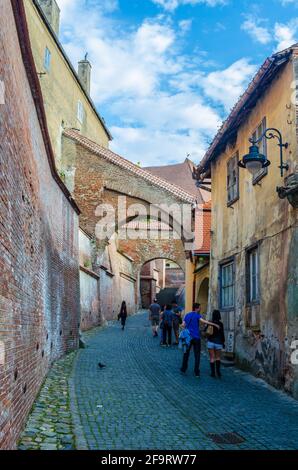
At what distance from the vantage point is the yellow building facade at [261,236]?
355 inches

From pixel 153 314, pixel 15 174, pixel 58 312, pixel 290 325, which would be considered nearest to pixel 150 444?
pixel 15 174

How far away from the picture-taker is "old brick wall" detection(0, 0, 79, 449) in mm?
4926

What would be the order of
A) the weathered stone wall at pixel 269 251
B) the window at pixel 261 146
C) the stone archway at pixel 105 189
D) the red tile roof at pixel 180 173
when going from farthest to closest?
the red tile roof at pixel 180 173, the stone archway at pixel 105 189, the window at pixel 261 146, the weathered stone wall at pixel 269 251

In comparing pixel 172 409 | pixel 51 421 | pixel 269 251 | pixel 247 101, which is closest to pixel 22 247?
pixel 51 421

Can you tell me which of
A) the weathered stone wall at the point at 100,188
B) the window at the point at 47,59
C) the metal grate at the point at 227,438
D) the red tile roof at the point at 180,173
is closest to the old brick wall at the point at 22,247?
the metal grate at the point at 227,438

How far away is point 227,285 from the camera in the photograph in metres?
13.4

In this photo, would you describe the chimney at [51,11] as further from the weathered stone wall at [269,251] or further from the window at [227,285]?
the window at [227,285]

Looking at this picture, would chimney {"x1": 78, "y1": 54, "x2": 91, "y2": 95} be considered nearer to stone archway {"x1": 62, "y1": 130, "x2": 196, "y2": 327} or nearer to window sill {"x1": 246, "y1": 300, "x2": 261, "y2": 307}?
stone archway {"x1": 62, "y1": 130, "x2": 196, "y2": 327}

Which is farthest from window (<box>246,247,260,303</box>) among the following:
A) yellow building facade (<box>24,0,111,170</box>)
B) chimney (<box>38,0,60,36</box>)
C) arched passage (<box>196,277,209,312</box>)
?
chimney (<box>38,0,60,36</box>)

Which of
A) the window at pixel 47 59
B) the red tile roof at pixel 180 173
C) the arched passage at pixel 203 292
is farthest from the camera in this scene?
the red tile roof at pixel 180 173

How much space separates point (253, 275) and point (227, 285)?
6.70 ft

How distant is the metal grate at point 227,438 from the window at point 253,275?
493 cm

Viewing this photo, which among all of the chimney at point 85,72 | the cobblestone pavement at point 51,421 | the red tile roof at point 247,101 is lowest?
the cobblestone pavement at point 51,421

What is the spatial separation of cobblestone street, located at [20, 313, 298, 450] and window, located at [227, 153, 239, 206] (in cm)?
437
